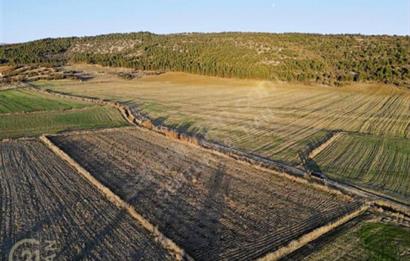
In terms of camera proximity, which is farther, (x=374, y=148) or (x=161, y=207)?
(x=374, y=148)

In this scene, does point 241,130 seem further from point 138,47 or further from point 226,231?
point 138,47

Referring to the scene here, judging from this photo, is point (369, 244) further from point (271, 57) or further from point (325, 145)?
point (271, 57)

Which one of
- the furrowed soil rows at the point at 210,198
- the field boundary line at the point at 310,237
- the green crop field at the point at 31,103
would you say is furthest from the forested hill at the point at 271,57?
the field boundary line at the point at 310,237

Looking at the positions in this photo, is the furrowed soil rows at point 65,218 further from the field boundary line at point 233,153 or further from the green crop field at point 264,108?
the green crop field at point 264,108

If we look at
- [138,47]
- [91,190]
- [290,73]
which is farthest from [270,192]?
[138,47]

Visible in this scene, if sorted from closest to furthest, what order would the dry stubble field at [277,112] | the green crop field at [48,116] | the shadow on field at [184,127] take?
the dry stubble field at [277,112] → the shadow on field at [184,127] → the green crop field at [48,116]

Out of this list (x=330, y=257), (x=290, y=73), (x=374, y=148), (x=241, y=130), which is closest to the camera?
(x=330, y=257)

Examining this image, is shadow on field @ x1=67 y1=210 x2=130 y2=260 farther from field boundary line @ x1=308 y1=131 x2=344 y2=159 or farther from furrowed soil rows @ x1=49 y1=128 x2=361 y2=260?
field boundary line @ x1=308 y1=131 x2=344 y2=159
